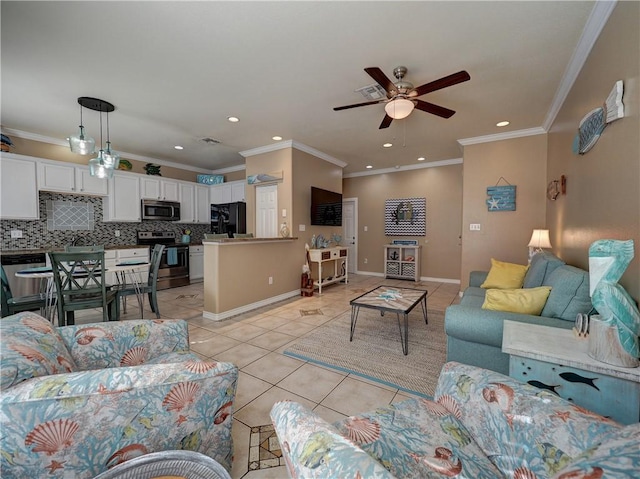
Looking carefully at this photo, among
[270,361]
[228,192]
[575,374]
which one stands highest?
[228,192]

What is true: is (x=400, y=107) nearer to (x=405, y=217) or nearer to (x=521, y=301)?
(x=521, y=301)

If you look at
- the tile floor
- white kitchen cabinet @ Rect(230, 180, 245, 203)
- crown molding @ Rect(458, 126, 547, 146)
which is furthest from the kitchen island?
crown molding @ Rect(458, 126, 547, 146)

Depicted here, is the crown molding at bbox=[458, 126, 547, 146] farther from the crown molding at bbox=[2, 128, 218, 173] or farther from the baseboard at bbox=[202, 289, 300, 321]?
the crown molding at bbox=[2, 128, 218, 173]

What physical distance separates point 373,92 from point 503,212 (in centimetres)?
289

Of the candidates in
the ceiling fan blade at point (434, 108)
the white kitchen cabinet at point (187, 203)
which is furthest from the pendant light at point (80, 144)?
the ceiling fan blade at point (434, 108)

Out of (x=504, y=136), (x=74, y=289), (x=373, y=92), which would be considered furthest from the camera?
(x=504, y=136)

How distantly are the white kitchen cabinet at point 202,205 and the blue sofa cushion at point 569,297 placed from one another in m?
6.36

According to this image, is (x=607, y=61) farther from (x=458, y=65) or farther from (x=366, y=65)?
(x=366, y=65)

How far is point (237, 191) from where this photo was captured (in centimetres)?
608

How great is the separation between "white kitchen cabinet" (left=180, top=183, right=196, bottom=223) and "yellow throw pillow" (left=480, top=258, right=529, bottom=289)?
5865 millimetres

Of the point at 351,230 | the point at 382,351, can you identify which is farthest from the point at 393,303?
the point at 351,230

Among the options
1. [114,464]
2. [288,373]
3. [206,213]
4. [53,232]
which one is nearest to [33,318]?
[114,464]

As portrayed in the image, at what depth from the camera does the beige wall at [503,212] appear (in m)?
3.93

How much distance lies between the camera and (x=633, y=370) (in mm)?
1090
